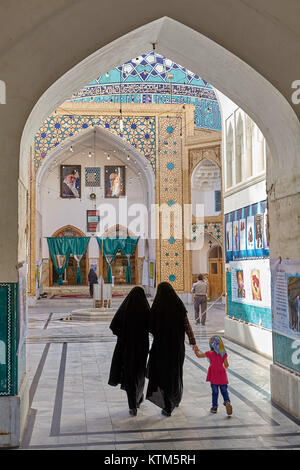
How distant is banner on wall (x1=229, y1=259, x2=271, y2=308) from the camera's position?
7.36 metres

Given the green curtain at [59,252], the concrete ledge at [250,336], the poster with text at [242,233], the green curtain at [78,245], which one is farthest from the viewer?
the green curtain at [78,245]

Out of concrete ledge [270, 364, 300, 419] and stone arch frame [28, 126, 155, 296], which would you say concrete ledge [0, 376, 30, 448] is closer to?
concrete ledge [270, 364, 300, 419]

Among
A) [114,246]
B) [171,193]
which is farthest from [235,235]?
[114,246]

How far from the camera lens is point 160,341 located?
468cm

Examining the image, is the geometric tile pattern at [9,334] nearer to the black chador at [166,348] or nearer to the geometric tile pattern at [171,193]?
the black chador at [166,348]

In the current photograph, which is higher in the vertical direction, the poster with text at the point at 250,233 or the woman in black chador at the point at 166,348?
the poster with text at the point at 250,233

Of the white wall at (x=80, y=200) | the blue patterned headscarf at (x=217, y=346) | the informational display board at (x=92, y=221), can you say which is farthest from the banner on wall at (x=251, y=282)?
the informational display board at (x=92, y=221)

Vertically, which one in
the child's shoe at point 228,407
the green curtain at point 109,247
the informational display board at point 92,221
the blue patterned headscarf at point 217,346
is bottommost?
the child's shoe at point 228,407

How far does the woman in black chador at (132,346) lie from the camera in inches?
186

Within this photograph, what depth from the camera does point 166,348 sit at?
4664 mm

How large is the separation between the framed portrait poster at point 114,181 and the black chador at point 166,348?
15.4 metres

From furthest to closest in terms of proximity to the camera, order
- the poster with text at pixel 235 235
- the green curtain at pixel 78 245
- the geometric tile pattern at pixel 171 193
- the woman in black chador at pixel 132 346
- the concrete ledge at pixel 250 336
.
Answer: the green curtain at pixel 78 245 → the geometric tile pattern at pixel 171 193 → the poster with text at pixel 235 235 → the concrete ledge at pixel 250 336 → the woman in black chador at pixel 132 346

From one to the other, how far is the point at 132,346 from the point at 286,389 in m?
1.56
